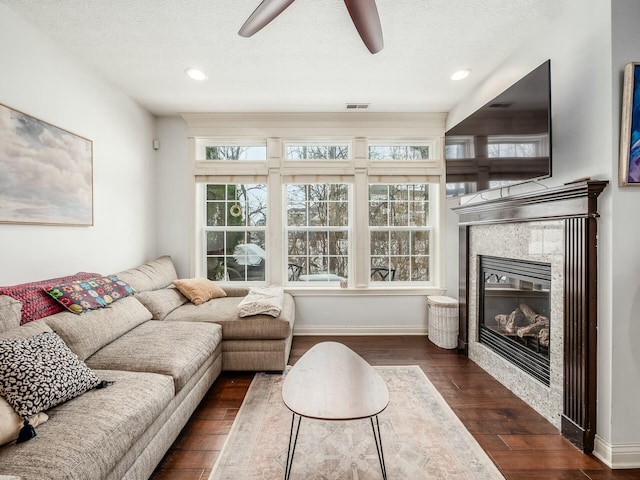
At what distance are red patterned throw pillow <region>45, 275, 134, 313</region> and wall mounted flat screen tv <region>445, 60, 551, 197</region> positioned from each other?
314cm

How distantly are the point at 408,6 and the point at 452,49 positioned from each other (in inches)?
26.9

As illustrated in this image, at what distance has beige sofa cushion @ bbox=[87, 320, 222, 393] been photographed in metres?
1.84

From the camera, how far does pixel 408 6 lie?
6.49ft

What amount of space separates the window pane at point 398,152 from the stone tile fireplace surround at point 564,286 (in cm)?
147

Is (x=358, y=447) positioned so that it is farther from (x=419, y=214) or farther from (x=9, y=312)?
(x=419, y=214)

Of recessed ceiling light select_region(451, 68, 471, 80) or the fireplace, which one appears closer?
the fireplace

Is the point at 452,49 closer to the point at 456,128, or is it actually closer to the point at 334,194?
the point at 456,128

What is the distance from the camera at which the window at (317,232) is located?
388 cm

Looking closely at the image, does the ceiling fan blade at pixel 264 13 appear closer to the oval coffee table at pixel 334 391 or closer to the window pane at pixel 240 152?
the oval coffee table at pixel 334 391

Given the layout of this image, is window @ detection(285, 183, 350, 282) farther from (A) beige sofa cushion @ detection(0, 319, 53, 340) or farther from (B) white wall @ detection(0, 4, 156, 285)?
(A) beige sofa cushion @ detection(0, 319, 53, 340)

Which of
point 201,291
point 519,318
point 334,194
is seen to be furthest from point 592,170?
point 201,291

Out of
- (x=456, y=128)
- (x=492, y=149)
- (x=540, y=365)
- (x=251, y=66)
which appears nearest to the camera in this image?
(x=540, y=365)

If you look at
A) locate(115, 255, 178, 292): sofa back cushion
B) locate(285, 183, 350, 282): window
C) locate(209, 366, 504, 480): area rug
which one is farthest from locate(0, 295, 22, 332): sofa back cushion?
locate(285, 183, 350, 282): window

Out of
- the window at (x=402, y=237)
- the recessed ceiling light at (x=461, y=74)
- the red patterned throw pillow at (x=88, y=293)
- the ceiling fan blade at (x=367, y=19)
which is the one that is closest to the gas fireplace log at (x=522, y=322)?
the window at (x=402, y=237)
